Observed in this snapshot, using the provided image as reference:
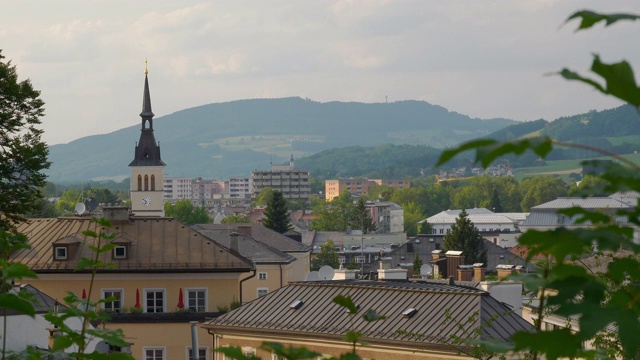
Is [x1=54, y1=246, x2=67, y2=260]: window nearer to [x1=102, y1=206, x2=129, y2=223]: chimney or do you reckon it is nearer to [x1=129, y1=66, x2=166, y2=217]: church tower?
[x1=102, y1=206, x2=129, y2=223]: chimney

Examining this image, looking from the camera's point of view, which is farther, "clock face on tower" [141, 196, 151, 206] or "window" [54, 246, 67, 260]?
"clock face on tower" [141, 196, 151, 206]

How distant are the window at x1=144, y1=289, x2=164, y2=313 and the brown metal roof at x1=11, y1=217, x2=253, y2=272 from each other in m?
0.78

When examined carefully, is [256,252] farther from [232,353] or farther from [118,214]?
[232,353]

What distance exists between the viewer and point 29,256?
146 feet

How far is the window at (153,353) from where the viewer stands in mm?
42938

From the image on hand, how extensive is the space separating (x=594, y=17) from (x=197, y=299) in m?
41.7

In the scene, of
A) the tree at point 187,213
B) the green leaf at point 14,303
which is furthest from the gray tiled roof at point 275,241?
the tree at point 187,213

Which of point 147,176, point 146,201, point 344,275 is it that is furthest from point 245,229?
point 147,176

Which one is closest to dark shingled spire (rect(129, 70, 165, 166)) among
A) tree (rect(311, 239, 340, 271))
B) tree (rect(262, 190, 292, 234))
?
tree (rect(262, 190, 292, 234))

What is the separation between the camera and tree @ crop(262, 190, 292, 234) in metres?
120

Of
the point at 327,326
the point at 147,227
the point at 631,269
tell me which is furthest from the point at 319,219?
the point at 631,269

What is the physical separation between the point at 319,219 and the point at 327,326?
528ft

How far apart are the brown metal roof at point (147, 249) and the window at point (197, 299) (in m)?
0.75

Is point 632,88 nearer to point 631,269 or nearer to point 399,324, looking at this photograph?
point 631,269
